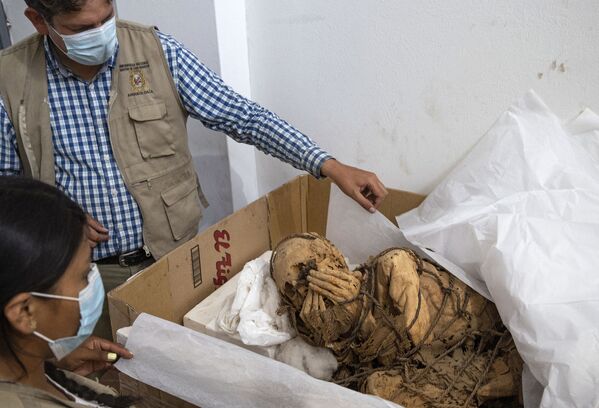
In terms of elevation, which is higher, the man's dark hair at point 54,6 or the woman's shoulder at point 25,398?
the man's dark hair at point 54,6

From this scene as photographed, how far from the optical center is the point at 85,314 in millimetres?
714

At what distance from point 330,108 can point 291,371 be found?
88 cm

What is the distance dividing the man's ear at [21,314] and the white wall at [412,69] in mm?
1011

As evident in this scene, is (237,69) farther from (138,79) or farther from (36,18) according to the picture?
(36,18)

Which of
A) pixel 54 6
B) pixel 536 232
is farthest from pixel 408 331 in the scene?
pixel 54 6

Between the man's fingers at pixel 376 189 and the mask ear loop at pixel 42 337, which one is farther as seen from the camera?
the man's fingers at pixel 376 189

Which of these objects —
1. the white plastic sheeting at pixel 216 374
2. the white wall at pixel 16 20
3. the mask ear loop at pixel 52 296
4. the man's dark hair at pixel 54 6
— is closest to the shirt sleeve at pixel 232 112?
the man's dark hair at pixel 54 6

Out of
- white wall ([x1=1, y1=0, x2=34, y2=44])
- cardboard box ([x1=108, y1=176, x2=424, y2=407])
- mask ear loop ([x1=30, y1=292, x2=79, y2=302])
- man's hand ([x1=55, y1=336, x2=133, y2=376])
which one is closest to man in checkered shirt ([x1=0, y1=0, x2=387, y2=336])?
cardboard box ([x1=108, y1=176, x2=424, y2=407])

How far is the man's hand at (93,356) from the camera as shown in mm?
872

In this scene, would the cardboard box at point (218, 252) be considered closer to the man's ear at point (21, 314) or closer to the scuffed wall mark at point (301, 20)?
the man's ear at point (21, 314)

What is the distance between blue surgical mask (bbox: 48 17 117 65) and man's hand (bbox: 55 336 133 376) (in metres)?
0.59

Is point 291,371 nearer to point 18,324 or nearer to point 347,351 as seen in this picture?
point 347,351

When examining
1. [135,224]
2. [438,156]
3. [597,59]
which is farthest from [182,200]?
[597,59]

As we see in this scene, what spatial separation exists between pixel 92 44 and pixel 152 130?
9.2 inches
